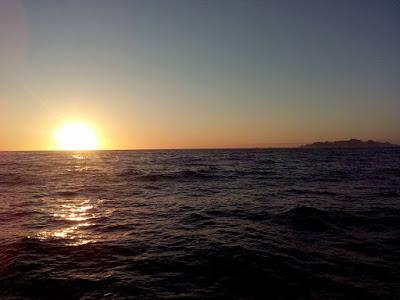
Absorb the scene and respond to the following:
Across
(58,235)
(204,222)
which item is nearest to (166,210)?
(204,222)

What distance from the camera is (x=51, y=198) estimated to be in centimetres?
2309

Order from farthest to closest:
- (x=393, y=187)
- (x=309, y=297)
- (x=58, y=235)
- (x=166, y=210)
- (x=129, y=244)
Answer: (x=393, y=187) → (x=166, y=210) → (x=58, y=235) → (x=129, y=244) → (x=309, y=297)

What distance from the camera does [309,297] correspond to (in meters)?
7.61

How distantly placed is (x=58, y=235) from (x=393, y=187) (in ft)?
80.2

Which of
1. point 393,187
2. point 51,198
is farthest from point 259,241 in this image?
point 393,187

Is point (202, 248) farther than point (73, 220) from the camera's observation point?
No

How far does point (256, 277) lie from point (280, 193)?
1578 cm

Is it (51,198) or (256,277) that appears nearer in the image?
(256,277)

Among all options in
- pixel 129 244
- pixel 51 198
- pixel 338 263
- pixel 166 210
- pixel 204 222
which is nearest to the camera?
pixel 338 263

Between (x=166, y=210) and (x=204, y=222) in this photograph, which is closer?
(x=204, y=222)

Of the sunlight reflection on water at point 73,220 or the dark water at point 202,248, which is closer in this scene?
the dark water at point 202,248

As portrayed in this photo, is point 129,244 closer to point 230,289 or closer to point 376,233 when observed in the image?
point 230,289

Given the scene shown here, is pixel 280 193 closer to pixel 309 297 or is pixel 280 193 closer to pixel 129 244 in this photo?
pixel 129 244

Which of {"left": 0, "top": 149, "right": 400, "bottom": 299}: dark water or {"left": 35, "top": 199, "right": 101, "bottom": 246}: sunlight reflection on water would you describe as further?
{"left": 35, "top": 199, "right": 101, "bottom": 246}: sunlight reflection on water
